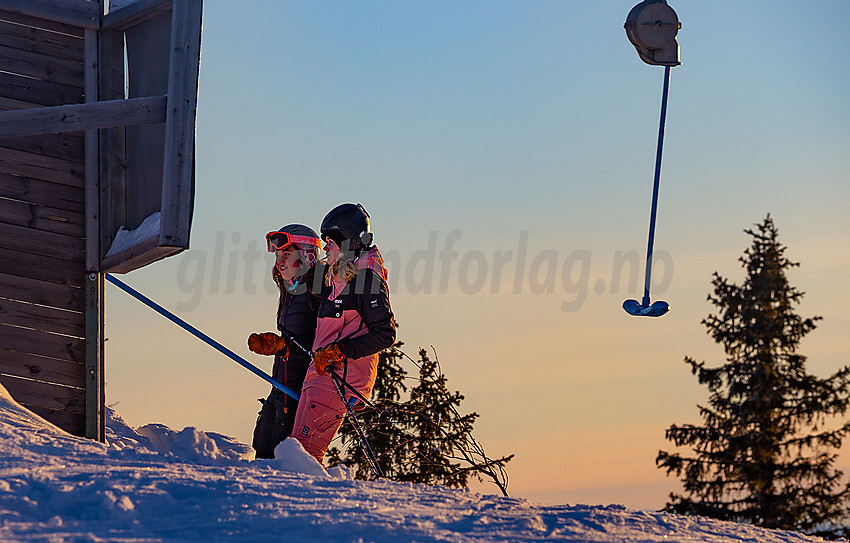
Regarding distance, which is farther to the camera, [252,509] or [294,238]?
[294,238]

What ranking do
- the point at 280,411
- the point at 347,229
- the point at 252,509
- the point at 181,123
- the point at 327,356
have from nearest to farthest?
1. the point at 252,509
2. the point at 327,356
3. the point at 181,123
4. the point at 347,229
5. the point at 280,411

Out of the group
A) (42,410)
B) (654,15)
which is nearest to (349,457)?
(42,410)

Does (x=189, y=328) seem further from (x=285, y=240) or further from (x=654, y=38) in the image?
(x=654, y=38)

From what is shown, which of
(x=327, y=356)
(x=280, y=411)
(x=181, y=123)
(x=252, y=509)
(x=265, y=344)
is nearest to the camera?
(x=252, y=509)

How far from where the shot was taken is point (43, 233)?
717 cm

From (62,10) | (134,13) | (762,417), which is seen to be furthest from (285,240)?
(762,417)

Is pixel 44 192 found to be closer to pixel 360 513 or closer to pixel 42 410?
pixel 42 410

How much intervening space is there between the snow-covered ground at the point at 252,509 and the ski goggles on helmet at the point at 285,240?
84.5 inches

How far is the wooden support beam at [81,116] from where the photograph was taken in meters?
6.35

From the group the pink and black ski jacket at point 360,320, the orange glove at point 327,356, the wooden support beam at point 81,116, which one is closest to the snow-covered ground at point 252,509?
the orange glove at point 327,356

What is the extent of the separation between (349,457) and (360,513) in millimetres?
10515

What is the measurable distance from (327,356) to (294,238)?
4.17 ft

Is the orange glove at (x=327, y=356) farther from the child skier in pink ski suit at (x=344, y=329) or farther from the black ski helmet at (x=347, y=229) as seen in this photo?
the black ski helmet at (x=347, y=229)

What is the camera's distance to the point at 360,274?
6348mm
